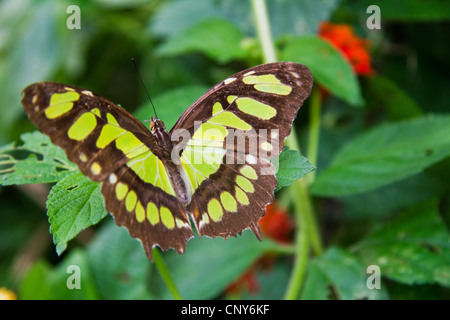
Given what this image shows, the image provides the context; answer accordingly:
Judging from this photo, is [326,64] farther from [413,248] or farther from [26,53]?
[26,53]

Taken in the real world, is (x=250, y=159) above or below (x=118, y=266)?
above

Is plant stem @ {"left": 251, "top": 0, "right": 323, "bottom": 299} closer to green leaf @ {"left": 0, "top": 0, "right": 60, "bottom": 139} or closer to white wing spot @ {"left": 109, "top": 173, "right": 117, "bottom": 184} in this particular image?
white wing spot @ {"left": 109, "top": 173, "right": 117, "bottom": 184}

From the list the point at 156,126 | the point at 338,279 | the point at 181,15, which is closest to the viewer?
the point at 156,126

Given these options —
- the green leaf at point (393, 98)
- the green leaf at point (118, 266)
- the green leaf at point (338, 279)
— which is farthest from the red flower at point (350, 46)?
the green leaf at point (118, 266)

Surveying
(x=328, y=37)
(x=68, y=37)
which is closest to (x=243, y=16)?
(x=328, y=37)

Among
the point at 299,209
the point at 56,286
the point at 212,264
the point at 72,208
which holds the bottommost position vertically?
the point at 212,264

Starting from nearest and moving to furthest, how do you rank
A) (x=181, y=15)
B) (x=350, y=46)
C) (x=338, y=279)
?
(x=338, y=279) → (x=350, y=46) → (x=181, y=15)

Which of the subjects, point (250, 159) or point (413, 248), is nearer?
point (250, 159)

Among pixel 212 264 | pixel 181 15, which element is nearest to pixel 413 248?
pixel 212 264
